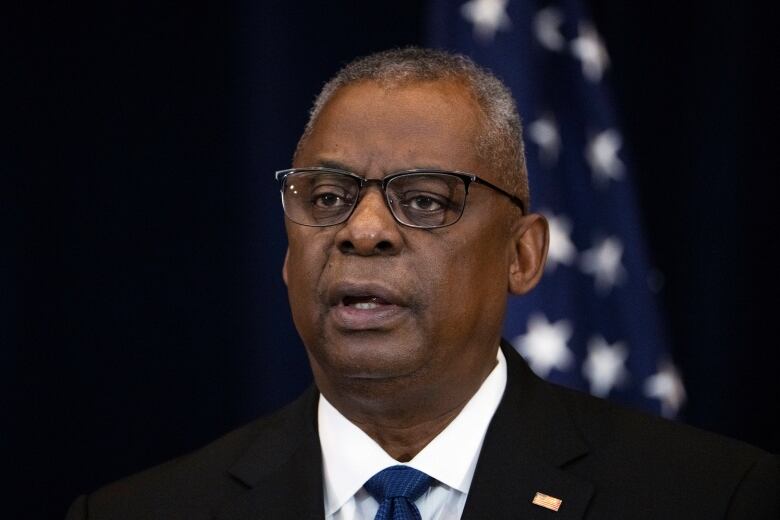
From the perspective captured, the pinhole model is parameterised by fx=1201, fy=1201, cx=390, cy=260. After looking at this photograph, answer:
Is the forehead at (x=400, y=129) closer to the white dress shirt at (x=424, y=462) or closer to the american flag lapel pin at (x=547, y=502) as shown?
the white dress shirt at (x=424, y=462)

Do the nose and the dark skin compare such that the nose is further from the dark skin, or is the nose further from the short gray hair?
the short gray hair

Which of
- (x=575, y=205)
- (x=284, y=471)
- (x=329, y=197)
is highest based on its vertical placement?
(x=575, y=205)

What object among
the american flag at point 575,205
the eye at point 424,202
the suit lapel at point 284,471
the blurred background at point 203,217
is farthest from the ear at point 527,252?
the blurred background at point 203,217

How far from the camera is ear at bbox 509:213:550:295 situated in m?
2.44

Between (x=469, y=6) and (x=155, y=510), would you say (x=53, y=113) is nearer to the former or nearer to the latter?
(x=469, y=6)

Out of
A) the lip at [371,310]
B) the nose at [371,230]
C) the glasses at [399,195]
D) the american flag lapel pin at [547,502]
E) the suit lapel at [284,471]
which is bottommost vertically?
the suit lapel at [284,471]

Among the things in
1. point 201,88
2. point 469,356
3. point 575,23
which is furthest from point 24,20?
point 469,356

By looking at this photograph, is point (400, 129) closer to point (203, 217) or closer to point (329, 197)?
point (329, 197)

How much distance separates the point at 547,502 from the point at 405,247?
1.74 ft

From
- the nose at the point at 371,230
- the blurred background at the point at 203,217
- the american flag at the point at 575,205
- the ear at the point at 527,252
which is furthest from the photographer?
the blurred background at the point at 203,217

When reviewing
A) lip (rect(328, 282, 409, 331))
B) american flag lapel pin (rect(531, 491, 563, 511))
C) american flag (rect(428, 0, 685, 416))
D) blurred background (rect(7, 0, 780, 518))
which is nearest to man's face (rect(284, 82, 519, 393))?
lip (rect(328, 282, 409, 331))

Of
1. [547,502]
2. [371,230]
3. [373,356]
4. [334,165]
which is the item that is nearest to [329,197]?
[334,165]

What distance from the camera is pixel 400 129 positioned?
2.24 meters

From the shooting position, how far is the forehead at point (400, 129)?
87.9 inches
